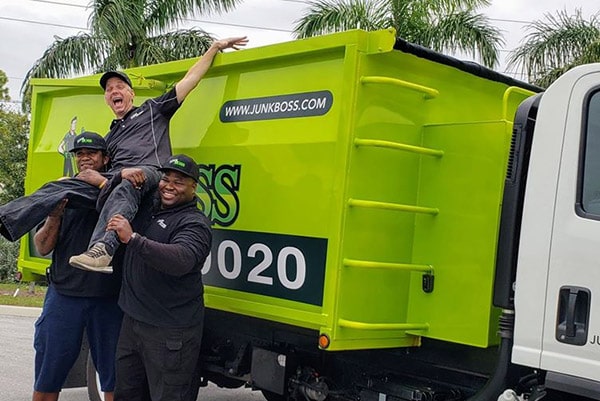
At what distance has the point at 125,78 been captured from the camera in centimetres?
510

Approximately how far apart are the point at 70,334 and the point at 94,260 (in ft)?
3.90

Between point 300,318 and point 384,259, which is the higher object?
point 384,259

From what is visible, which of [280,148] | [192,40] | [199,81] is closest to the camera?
[280,148]

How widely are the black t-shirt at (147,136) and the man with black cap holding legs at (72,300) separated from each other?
0.15 m

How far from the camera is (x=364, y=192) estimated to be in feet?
12.4

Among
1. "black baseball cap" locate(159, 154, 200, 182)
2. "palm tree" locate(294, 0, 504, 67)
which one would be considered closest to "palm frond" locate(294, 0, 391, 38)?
"palm tree" locate(294, 0, 504, 67)

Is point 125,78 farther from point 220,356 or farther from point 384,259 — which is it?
point 384,259

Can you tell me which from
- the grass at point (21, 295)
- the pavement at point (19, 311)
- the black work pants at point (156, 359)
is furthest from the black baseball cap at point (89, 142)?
the grass at point (21, 295)

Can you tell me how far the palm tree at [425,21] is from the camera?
1437 centimetres

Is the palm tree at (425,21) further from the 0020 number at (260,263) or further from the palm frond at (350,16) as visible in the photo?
the 0020 number at (260,263)

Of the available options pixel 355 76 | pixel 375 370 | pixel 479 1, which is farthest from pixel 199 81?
pixel 479 1

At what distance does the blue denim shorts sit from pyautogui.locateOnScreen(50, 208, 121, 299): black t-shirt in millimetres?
69

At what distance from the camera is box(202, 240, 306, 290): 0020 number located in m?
4.03

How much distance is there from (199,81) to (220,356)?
1.85 metres
